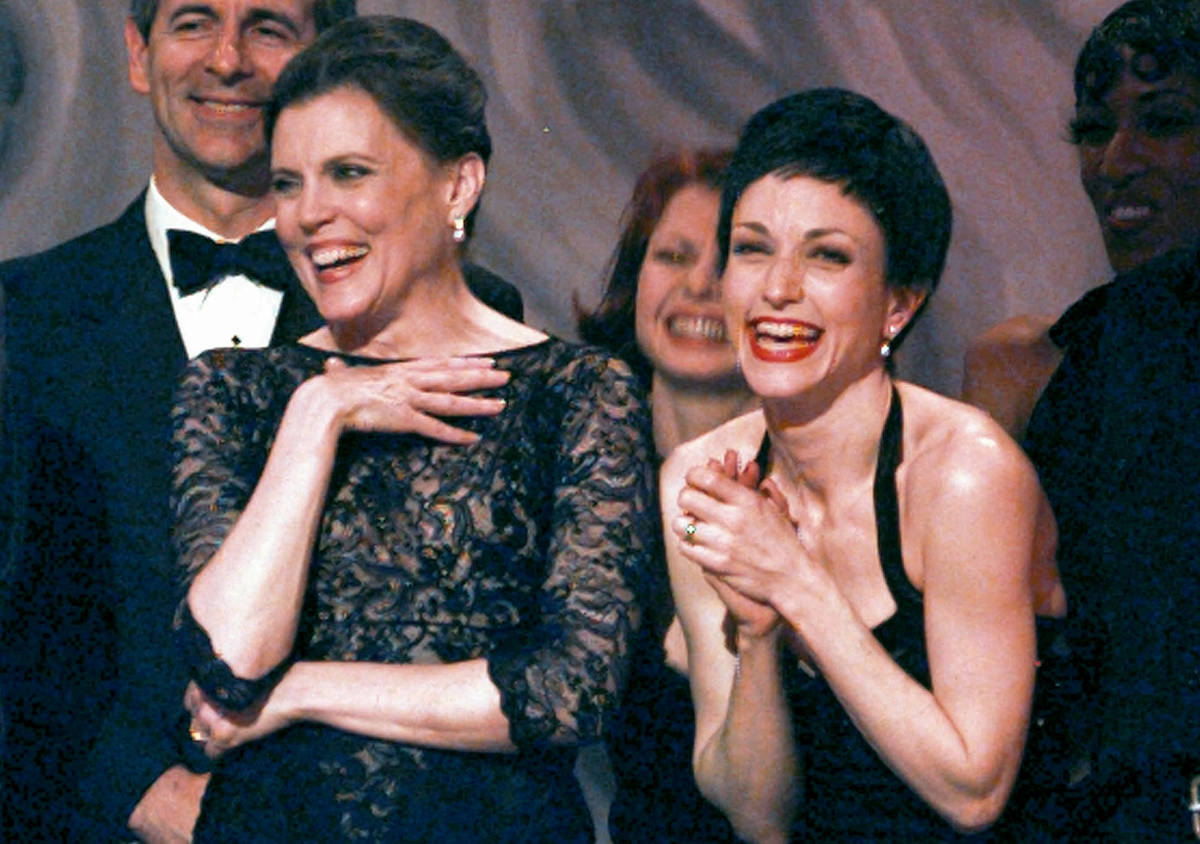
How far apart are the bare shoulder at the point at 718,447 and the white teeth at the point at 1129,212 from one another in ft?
2.80

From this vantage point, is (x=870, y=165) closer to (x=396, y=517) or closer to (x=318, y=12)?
(x=396, y=517)

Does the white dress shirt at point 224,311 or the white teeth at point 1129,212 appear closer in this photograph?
the white dress shirt at point 224,311

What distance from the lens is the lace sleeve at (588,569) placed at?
2207 millimetres

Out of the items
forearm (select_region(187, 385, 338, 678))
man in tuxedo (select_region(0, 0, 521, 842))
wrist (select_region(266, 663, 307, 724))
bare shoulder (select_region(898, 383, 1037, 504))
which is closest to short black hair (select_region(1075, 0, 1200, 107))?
bare shoulder (select_region(898, 383, 1037, 504))

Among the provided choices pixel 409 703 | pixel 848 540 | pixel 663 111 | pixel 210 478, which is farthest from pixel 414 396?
pixel 663 111

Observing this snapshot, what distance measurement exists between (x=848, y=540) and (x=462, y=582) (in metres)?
0.54

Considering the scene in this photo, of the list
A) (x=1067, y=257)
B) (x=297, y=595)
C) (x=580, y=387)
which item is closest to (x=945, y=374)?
(x=1067, y=257)

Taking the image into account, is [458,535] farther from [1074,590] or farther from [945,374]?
[945,374]

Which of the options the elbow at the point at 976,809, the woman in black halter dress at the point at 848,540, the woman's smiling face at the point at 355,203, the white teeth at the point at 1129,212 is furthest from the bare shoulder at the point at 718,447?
the white teeth at the point at 1129,212

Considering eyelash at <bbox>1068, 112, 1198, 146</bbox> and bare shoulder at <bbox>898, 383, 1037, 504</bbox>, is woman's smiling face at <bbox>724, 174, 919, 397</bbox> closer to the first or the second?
bare shoulder at <bbox>898, 383, 1037, 504</bbox>

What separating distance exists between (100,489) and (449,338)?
0.67 metres

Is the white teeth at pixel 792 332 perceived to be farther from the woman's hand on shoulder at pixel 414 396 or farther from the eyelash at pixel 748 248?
the woman's hand on shoulder at pixel 414 396

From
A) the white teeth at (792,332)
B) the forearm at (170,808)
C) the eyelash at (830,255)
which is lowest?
the forearm at (170,808)

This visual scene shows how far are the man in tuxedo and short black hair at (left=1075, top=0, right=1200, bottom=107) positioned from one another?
1.07 meters
